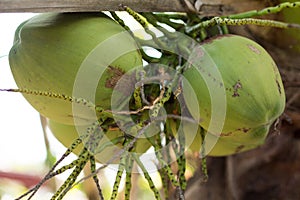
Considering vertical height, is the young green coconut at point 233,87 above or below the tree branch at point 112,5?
below

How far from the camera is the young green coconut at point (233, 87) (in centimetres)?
88

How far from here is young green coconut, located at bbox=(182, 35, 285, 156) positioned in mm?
880

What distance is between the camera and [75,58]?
851mm

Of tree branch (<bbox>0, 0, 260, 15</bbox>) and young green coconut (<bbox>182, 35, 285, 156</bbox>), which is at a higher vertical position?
tree branch (<bbox>0, 0, 260, 15</bbox>)

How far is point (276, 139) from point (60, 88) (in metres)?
0.64

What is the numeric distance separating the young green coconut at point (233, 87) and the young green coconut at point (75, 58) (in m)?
0.10

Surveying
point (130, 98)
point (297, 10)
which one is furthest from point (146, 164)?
point (297, 10)

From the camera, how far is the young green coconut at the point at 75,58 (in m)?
0.85

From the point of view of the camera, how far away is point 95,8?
86cm

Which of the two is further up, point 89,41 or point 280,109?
point 89,41

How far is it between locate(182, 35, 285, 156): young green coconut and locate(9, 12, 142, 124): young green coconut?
10 centimetres

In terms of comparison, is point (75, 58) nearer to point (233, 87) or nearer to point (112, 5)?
point (112, 5)

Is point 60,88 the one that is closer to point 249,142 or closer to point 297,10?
point 249,142

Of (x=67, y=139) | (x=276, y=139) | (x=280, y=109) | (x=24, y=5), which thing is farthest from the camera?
(x=276, y=139)
